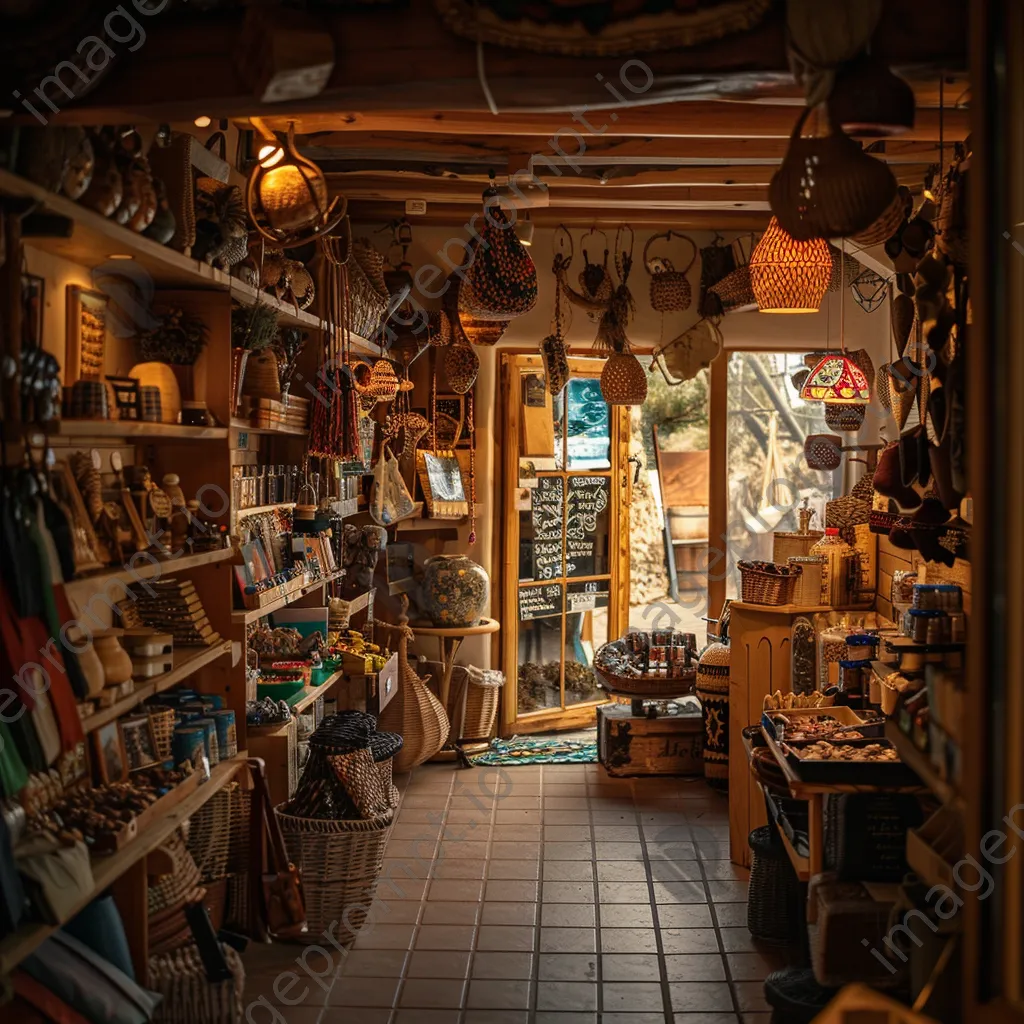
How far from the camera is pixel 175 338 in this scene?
388 centimetres

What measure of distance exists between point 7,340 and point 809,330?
5493 millimetres

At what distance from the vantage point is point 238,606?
13.9 feet

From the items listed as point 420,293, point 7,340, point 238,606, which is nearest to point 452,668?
point 420,293

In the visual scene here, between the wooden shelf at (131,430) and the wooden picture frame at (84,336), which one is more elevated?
the wooden picture frame at (84,336)

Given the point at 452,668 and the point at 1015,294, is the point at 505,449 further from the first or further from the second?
the point at 1015,294

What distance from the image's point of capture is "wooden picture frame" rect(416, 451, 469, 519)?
22.4 ft

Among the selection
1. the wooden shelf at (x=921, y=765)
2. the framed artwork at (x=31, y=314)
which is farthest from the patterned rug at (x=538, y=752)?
the framed artwork at (x=31, y=314)

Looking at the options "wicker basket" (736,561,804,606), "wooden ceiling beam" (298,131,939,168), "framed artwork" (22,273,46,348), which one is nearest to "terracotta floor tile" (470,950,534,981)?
"wicker basket" (736,561,804,606)

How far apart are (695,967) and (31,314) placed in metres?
3.03

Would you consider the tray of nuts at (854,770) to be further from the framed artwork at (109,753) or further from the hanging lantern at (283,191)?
the hanging lantern at (283,191)

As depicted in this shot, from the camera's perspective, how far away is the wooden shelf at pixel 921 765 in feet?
8.33

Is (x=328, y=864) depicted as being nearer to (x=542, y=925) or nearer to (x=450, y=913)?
(x=450, y=913)

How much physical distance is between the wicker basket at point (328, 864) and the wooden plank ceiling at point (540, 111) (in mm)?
2480

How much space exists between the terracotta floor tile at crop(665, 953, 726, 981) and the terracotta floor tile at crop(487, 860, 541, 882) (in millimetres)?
962
